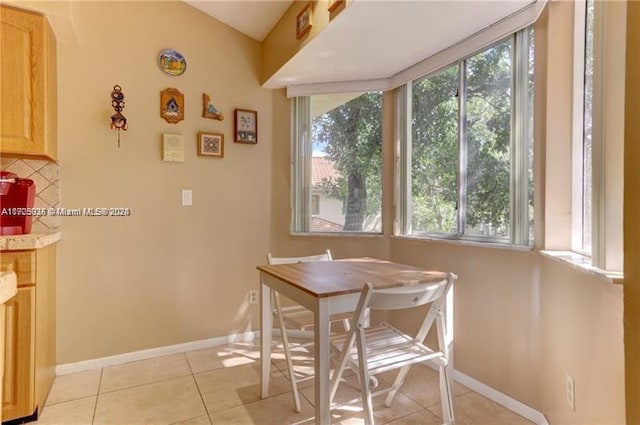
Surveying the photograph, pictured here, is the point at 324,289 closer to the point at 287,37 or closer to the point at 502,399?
the point at 502,399

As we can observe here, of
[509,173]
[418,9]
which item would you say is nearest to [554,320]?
[509,173]

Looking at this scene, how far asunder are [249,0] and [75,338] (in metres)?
2.57

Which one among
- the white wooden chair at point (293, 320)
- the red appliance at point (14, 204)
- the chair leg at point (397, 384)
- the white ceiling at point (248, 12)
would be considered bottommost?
the chair leg at point (397, 384)

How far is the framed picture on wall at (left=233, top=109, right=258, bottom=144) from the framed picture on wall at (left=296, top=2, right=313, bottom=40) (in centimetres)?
79

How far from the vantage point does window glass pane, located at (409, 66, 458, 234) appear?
2.33 m

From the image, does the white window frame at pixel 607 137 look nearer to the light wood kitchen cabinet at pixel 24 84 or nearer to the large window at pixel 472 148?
the large window at pixel 472 148

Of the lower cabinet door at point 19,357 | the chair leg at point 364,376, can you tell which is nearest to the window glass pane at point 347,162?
the chair leg at point 364,376

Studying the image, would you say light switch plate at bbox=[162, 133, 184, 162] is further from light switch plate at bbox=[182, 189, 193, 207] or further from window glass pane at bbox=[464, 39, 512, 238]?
window glass pane at bbox=[464, 39, 512, 238]

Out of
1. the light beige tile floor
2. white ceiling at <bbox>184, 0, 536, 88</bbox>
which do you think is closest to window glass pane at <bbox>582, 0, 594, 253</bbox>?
white ceiling at <bbox>184, 0, 536, 88</bbox>

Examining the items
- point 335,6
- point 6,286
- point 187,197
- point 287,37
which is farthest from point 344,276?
point 287,37

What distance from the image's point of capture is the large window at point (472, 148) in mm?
1894

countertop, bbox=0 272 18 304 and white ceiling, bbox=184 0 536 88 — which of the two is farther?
white ceiling, bbox=184 0 536 88

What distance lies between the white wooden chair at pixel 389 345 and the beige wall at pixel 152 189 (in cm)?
145

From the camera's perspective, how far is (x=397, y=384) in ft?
6.13
